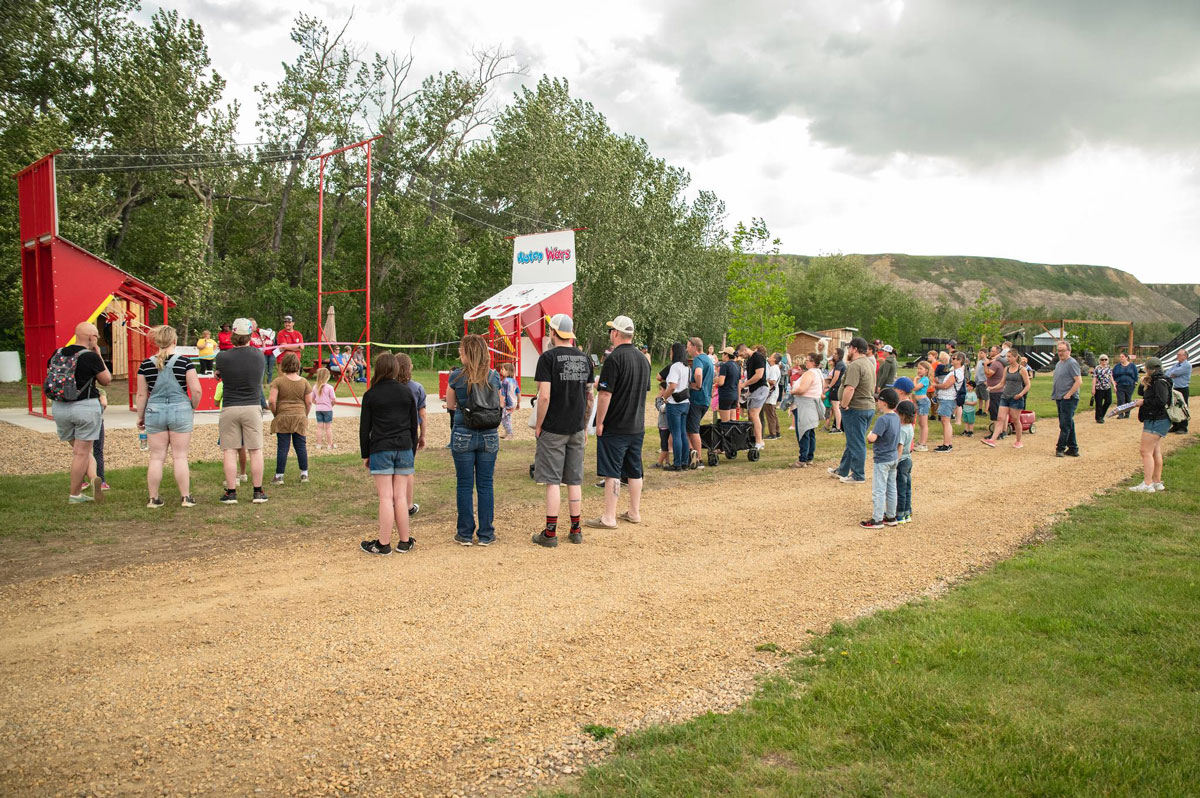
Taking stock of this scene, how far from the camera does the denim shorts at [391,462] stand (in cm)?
644

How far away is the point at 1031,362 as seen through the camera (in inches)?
1940

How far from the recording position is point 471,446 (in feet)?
22.0

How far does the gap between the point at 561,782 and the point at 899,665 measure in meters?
2.15

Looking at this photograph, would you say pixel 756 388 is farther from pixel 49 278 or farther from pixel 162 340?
pixel 49 278

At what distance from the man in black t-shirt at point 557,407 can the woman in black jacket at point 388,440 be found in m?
1.13

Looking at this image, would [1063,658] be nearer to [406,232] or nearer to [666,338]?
[406,232]

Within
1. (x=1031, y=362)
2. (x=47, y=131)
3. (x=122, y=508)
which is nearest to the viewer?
(x=122, y=508)

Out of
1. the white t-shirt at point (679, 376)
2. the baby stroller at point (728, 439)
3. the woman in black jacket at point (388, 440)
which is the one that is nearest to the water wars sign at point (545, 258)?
the baby stroller at point (728, 439)

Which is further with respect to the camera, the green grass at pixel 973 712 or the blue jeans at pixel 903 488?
the blue jeans at pixel 903 488

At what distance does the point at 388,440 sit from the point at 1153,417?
30.0ft

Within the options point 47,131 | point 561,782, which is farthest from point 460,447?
point 47,131

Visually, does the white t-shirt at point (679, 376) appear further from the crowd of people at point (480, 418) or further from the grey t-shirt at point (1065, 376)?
the grey t-shirt at point (1065, 376)

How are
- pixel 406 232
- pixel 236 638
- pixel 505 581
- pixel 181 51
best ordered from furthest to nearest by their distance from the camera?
1. pixel 406 232
2. pixel 181 51
3. pixel 505 581
4. pixel 236 638

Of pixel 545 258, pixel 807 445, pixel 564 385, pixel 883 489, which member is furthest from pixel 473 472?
pixel 545 258
